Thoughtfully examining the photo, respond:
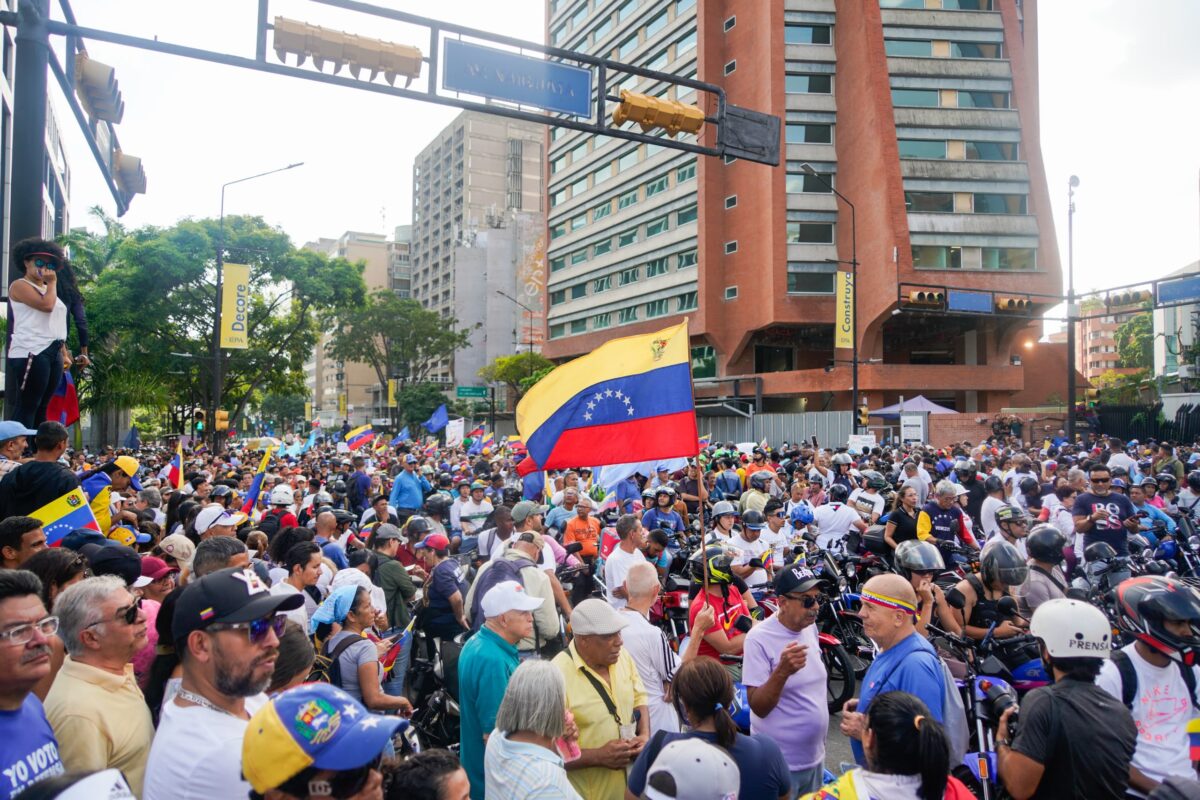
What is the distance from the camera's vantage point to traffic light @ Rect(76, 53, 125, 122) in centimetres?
621

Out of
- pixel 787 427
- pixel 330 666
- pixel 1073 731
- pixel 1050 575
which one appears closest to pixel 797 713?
pixel 1073 731

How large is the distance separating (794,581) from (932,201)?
41.8m

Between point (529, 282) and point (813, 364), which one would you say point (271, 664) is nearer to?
point (813, 364)

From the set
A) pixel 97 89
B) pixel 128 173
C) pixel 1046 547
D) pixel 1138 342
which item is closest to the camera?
pixel 1046 547

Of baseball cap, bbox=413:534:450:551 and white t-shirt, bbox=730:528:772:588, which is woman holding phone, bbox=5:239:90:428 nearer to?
baseball cap, bbox=413:534:450:551

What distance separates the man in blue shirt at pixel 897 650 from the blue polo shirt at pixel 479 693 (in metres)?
1.73

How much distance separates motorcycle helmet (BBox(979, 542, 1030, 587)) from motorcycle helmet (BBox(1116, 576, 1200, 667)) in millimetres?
1462

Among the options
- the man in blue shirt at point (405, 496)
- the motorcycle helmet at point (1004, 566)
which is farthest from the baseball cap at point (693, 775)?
the man in blue shirt at point (405, 496)

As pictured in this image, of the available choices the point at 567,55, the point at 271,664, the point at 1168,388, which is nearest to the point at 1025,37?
the point at 1168,388

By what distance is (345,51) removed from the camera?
7.25 m

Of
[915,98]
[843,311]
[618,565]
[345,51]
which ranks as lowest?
[618,565]

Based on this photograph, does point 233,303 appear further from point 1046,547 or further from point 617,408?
point 1046,547

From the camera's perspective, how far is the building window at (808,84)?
42.8 metres

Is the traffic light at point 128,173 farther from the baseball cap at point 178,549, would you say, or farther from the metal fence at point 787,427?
the metal fence at point 787,427
